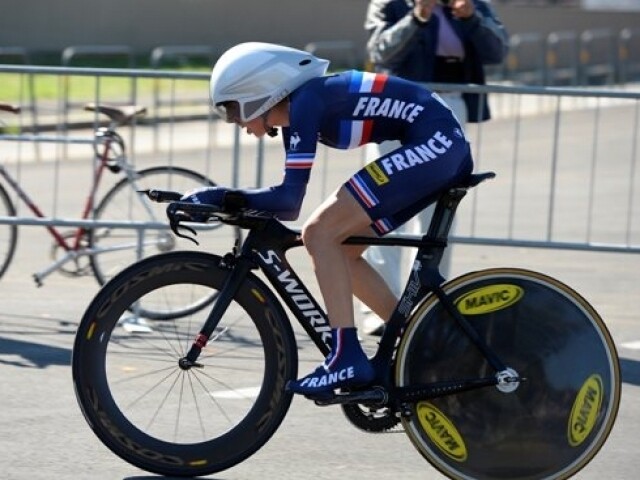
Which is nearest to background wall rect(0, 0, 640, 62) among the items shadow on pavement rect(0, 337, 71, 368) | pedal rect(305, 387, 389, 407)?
shadow on pavement rect(0, 337, 71, 368)

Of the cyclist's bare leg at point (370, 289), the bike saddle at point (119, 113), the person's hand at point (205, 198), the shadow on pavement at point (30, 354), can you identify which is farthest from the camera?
the bike saddle at point (119, 113)

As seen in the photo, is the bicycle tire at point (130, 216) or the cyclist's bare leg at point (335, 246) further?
the bicycle tire at point (130, 216)

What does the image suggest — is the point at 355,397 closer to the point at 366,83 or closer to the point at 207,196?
the point at 207,196

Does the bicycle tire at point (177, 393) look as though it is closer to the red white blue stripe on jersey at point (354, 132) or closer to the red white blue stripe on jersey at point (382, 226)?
the red white blue stripe on jersey at point (382, 226)

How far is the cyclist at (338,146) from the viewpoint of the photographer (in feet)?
19.0

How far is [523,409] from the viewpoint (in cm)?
582

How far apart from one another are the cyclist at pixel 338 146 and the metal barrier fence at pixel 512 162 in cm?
298

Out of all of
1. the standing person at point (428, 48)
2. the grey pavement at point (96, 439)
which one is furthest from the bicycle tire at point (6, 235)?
the standing person at point (428, 48)

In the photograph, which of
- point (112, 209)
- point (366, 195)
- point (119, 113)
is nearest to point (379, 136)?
point (366, 195)

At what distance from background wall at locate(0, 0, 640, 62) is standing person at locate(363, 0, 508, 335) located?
2229 centimetres

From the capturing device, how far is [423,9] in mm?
8766

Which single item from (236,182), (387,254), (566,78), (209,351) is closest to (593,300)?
(387,254)

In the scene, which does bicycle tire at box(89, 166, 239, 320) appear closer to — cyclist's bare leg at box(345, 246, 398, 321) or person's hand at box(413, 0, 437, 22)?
person's hand at box(413, 0, 437, 22)

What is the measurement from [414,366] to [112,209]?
13.2ft
